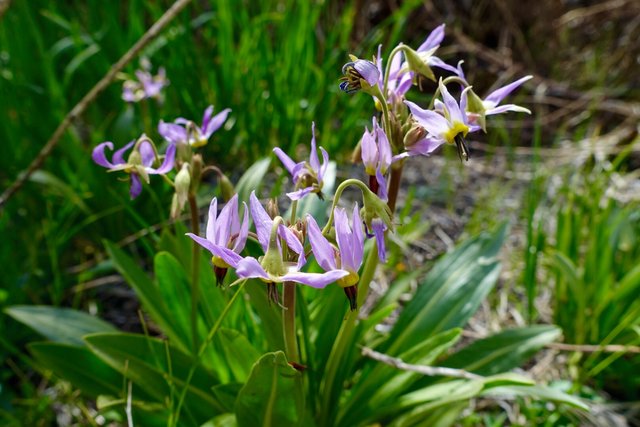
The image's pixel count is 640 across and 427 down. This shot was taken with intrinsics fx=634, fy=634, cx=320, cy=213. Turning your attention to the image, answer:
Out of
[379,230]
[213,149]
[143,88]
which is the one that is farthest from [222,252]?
[213,149]

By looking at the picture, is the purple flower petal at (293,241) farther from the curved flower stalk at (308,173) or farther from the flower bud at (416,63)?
the flower bud at (416,63)

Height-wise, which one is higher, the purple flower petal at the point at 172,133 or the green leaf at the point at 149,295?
the purple flower petal at the point at 172,133

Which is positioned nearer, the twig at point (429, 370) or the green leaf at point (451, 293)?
the twig at point (429, 370)

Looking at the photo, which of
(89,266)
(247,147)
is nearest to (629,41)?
(247,147)

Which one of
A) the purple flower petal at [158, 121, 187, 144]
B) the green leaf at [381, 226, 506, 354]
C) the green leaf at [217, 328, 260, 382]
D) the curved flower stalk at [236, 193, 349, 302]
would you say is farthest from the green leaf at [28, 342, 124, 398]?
the curved flower stalk at [236, 193, 349, 302]

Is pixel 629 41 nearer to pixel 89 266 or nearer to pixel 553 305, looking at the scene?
pixel 553 305

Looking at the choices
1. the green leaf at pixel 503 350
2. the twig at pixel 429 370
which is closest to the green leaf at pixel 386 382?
the twig at pixel 429 370
